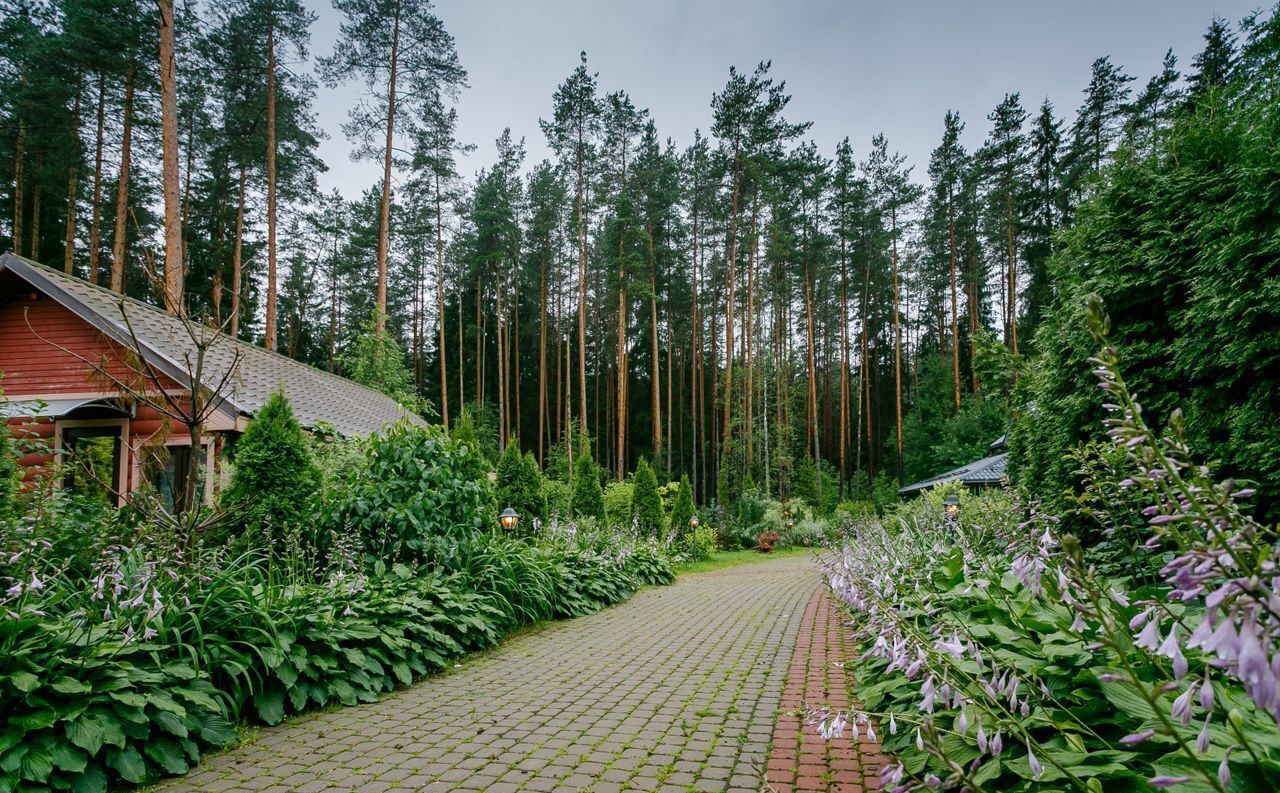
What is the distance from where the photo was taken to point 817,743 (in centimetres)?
317

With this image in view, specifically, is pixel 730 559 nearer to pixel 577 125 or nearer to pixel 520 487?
pixel 520 487

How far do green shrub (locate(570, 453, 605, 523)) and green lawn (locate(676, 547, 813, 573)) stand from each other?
2347mm

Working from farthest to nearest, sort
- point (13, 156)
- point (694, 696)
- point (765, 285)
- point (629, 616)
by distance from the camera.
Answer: point (765, 285) → point (13, 156) → point (629, 616) → point (694, 696)

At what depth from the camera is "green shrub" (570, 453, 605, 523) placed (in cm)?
1462

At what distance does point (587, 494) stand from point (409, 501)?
8986 millimetres

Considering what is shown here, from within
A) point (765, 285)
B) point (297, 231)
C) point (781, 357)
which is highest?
point (297, 231)

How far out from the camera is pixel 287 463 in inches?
269

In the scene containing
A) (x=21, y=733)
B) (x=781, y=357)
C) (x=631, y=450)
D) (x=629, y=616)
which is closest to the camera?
(x=21, y=733)

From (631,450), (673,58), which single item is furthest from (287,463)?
(631,450)

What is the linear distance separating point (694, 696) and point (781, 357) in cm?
2521

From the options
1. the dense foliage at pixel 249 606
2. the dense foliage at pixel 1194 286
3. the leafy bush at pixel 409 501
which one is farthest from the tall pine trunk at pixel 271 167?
the dense foliage at pixel 1194 286

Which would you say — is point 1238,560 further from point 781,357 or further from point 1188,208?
point 781,357

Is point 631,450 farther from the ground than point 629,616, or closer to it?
farther from the ground

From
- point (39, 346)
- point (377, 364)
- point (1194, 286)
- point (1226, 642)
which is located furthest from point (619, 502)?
point (1226, 642)
